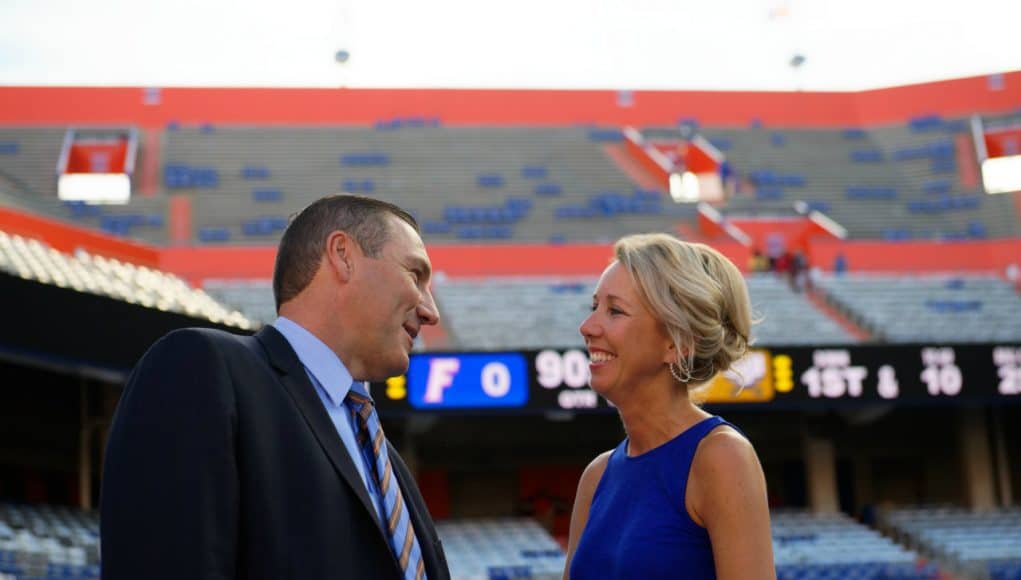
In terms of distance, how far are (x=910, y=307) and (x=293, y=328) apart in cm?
1945

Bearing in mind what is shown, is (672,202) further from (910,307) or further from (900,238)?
(910,307)

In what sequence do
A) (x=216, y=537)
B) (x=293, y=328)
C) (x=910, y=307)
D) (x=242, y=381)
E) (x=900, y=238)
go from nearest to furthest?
1. (x=216, y=537)
2. (x=242, y=381)
3. (x=293, y=328)
4. (x=910, y=307)
5. (x=900, y=238)

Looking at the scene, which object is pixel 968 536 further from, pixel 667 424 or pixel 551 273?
pixel 667 424

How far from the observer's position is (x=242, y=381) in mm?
2191

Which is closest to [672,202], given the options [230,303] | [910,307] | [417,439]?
[910,307]

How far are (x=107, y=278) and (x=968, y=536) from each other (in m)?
10.9

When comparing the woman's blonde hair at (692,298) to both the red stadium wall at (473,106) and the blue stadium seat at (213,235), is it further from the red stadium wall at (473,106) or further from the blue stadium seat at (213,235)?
the red stadium wall at (473,106)

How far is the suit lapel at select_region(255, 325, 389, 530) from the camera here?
2270 mm

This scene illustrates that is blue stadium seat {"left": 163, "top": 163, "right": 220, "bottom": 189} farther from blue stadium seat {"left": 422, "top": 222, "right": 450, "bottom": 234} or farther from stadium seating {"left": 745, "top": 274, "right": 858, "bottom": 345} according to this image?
stadium seating {"left": 745, "top": 274, "right": 858, "bottom": 345}

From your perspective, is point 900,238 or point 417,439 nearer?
point 417,439

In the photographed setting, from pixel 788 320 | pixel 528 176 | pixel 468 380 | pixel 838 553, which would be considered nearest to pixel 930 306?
pixel 788 320

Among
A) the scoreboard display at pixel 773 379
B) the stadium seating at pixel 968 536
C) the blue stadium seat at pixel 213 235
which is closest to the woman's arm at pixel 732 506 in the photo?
the scoreboard display at pixel 773 379

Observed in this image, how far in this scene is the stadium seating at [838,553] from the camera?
15.6 m

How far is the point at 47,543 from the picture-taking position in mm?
12477
